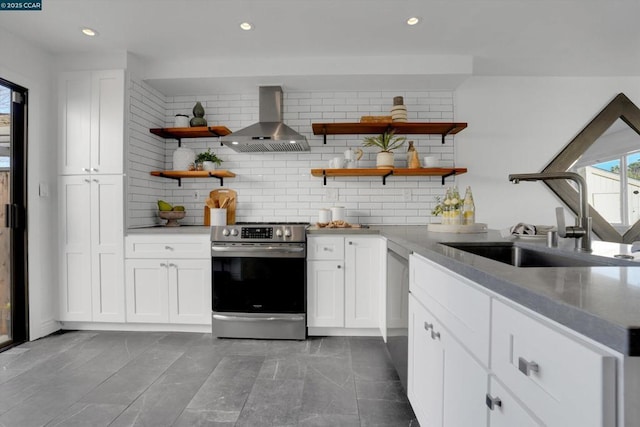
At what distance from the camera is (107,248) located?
2760 mm

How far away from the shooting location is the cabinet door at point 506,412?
0.67 metres

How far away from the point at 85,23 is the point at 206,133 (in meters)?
1.20

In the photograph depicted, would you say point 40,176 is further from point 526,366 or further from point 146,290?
point 526,366

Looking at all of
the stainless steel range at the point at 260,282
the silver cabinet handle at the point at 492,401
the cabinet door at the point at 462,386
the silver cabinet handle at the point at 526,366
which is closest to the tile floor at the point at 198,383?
the stainless steel range at the point at 260,282

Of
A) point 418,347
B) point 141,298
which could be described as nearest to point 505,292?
point 418,347

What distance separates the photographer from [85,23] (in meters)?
2.38

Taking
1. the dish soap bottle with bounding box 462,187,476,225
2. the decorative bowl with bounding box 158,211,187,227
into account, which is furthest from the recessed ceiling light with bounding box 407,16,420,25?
the decorative bowl with bounding box 158,211,187,227

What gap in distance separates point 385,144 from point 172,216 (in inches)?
87.9

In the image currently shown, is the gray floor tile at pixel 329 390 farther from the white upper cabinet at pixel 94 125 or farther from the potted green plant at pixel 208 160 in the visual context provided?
the white upper cabinet at pixel 94 125

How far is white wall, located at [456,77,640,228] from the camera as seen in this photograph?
326cm

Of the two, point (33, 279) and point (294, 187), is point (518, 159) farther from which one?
point (33, 279)

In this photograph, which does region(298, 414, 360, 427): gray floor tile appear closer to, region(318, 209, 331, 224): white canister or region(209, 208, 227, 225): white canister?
region(318, 209, 331, 224): white canister

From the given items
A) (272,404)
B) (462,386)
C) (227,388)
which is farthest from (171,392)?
(462,386)

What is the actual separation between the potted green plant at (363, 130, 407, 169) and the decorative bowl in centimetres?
202
